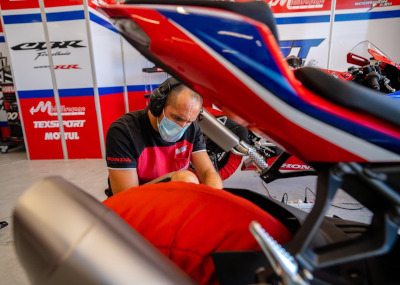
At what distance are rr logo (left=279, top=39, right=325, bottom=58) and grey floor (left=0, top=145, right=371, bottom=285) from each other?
191 cm

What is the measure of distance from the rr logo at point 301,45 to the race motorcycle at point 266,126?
11.5ft

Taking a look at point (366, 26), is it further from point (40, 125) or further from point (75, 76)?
point (40, 125)

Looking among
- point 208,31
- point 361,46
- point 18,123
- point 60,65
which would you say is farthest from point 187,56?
point 18,123

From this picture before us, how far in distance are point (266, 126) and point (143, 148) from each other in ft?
2.87

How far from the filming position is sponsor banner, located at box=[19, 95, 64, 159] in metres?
3.41

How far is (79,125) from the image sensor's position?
344 centimetres

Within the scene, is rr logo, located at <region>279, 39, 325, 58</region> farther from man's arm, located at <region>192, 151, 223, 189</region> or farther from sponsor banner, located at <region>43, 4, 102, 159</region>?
man's arm, located at <region>192, 151, 223, 189</region>

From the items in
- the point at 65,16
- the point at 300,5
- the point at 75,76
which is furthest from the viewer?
the point at 300,5

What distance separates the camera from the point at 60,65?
10.7 ft

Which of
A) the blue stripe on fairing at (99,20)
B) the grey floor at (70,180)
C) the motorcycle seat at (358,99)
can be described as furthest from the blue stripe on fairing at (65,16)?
the motorcycle seat at (358,99)

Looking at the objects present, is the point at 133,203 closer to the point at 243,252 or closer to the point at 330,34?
the point at 243,252

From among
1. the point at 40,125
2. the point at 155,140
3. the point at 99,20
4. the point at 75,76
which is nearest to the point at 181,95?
the point at 155,140

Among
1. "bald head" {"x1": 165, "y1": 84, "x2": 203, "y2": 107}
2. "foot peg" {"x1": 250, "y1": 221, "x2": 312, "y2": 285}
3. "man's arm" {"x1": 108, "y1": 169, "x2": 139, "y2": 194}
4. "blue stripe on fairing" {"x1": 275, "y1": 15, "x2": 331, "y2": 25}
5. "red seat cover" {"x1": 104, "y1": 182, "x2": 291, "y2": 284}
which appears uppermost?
"blue stripe on fairing" {"x1": 275, "y1": 15, "x2": 331, "y2": 25}

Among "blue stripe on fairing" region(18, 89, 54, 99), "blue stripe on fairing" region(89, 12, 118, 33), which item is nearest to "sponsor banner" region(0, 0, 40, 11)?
"blue stripe on fairing" region(89, 12, 118, 33)
